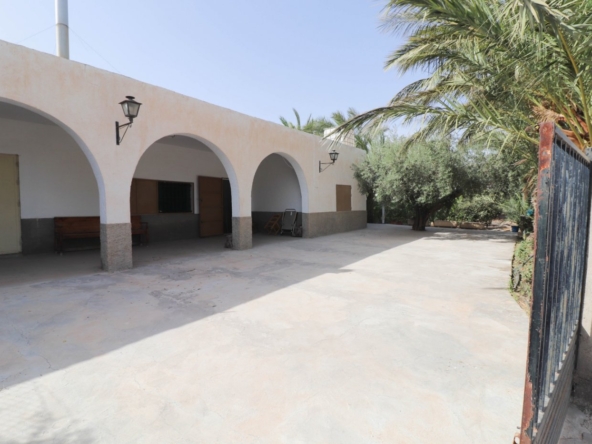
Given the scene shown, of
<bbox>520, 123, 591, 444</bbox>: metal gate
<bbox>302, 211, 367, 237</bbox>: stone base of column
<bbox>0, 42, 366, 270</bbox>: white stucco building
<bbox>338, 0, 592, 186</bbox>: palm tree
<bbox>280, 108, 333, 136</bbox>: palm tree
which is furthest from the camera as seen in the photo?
<bbox>280, 108, 333, 136</bbox>: palm tree

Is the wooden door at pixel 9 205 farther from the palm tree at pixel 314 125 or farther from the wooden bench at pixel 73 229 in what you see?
the palm tree at pixel 314 125

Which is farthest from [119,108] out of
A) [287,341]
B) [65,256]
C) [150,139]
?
[287,341]

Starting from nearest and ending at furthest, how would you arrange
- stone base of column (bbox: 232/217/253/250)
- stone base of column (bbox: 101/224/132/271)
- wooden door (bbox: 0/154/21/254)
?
1. stone base of column (bbox: 101/224/132/271)
2. wooden door (bbox: 0/154/21/254)
3. stone base of column (bbox: 232/217/253/250)

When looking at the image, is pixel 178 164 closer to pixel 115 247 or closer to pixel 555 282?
pixel 115 247

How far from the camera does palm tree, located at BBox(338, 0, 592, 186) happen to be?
3947 millimetres

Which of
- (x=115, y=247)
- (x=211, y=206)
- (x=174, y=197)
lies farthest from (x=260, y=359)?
(x=211, y=206)

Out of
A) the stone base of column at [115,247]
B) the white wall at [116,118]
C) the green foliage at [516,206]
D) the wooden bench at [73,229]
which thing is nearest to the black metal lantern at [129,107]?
the white wall at [116,118]

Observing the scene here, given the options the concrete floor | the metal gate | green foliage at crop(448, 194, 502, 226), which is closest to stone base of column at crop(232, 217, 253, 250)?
the concrete floor

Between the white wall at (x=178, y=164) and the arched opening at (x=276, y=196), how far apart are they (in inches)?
76.4

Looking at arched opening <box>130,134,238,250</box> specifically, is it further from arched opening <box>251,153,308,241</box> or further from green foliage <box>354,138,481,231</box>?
green foliage <box>354,138,481,231</box>

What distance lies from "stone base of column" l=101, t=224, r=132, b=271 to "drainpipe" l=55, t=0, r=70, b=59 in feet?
21.5

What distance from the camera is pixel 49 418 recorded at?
2195 mm

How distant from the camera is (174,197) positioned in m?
11.8

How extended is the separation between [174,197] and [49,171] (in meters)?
3.86
